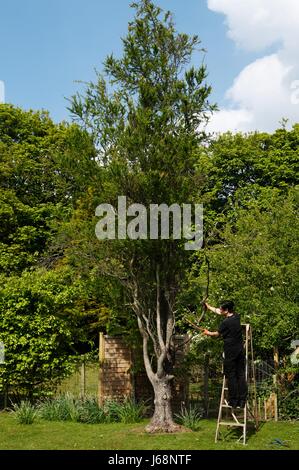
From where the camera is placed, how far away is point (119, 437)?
10.7 m

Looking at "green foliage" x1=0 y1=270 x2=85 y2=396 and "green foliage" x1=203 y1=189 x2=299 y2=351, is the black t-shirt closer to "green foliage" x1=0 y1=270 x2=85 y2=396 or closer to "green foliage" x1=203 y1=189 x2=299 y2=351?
"green foliage" x1=203 y1=189 x2=299 y2=351

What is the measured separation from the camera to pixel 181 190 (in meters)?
11.4

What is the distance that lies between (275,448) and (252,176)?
24.1m

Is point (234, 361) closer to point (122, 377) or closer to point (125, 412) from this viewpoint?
point (125, 412)

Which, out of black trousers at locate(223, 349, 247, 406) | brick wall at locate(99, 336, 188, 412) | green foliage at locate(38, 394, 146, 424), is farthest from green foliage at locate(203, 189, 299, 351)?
green foliage at locate(38, 394, 146, 424)

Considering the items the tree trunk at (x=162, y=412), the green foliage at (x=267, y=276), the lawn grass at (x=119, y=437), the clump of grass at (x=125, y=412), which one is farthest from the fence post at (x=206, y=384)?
the tree trunk at (x=162, y=412)

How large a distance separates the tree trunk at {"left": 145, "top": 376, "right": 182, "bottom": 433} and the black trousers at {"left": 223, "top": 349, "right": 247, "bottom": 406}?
4.91 ft

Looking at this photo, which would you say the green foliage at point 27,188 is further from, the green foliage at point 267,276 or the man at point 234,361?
the man at point 234,361

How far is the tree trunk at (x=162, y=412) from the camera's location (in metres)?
11.2

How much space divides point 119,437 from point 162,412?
A: 1128 millimetres

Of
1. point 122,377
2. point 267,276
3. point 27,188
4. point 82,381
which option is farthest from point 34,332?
point 27,188

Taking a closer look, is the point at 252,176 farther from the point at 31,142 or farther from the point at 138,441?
the point at 138,441

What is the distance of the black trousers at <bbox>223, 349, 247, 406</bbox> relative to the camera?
10523 mm
